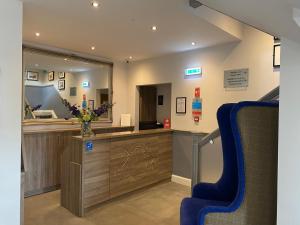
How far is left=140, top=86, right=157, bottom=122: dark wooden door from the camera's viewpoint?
617 centimetres

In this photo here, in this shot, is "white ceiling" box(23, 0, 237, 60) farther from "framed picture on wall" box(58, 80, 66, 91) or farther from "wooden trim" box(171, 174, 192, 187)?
"wooden trim" box(171, 174, 192, 187)

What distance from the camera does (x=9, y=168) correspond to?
7.77ft

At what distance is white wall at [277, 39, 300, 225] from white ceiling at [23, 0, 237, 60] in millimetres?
1627

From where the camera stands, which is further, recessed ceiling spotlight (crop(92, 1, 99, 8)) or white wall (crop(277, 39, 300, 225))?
recessed ceiling spotlight (crop(92, 1, 99, 8))

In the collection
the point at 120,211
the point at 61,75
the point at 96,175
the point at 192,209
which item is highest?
the point at 61,75

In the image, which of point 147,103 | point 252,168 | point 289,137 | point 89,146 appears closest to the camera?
point 289,137

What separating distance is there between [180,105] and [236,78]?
1.24 metres

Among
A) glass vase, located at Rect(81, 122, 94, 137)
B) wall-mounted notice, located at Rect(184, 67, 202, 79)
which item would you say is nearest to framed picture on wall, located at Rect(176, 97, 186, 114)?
wall-mounted notice, located at Rect(184, 67, 202, 79)

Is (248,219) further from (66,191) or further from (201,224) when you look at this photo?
(66,191)

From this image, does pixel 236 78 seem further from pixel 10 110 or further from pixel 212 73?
pixel 10 110

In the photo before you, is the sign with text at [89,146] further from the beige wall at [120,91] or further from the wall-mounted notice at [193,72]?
the wall-mounted notice at [193,72]

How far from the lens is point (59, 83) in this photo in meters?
4.66

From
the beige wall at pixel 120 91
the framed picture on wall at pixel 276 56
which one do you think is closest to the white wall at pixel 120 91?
the beige wall at pixel 120 91

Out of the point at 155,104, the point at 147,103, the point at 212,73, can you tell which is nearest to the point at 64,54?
the point at 147,103
